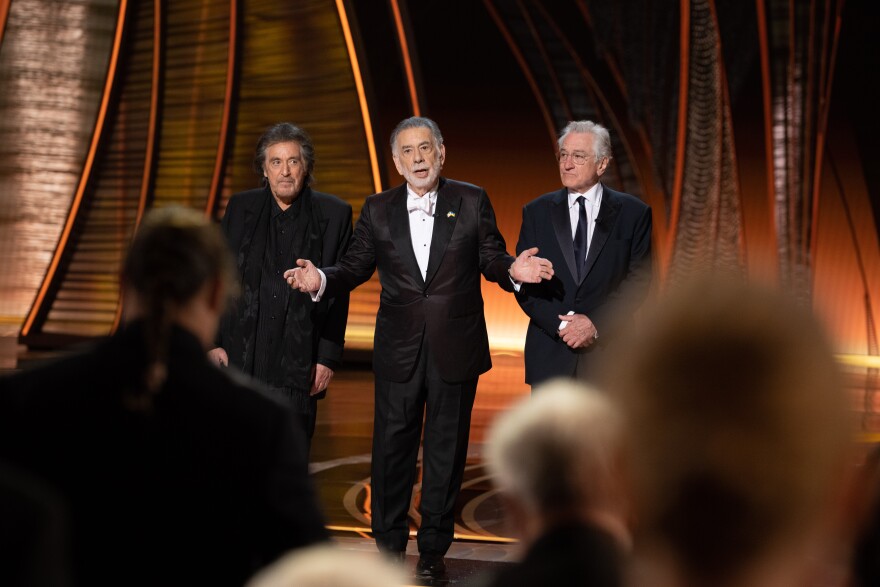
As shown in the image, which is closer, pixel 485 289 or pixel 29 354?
pixel 29 354

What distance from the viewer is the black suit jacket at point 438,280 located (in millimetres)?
3086

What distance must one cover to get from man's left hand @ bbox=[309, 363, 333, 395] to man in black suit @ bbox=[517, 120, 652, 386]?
24.7 inches

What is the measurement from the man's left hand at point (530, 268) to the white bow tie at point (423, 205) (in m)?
0.37

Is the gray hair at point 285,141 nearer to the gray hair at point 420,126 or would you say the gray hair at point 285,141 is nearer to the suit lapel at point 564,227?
the gray hair at point 420,126

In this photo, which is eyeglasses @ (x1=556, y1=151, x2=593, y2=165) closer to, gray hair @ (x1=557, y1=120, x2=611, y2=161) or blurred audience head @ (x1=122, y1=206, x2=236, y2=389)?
gray hair @ (x1=557, y1=120, x2=611, y2=161)

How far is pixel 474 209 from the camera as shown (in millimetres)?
3152

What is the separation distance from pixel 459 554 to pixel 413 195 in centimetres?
115

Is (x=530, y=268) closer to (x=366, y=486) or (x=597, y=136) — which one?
(x=597, y=136)

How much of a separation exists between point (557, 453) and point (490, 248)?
2.33m

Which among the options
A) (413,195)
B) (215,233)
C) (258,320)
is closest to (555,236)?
(413,195)

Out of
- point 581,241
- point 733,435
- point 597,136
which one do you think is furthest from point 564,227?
point 733,435

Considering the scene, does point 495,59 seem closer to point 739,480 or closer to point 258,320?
point 258,320

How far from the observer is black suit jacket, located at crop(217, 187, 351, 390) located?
10.2 feet

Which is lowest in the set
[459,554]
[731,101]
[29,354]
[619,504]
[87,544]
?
[29,354]
